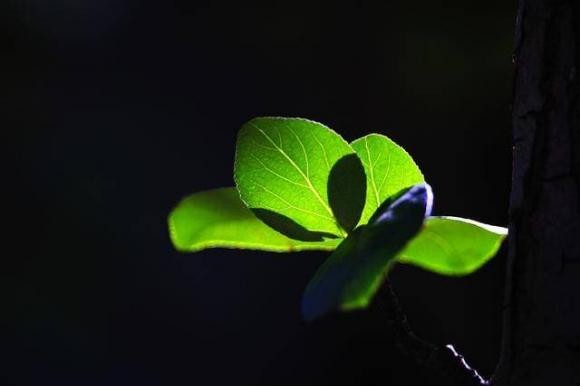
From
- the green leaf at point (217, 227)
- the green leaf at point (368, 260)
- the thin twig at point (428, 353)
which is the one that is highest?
the green leaf at point (368, 260)

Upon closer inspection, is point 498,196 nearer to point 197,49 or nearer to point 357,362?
point 357,362

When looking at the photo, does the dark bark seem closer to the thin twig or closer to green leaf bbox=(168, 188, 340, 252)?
the thin twig

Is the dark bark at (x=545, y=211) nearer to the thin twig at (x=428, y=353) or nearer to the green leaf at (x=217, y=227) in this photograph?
the thin twig at (x=428, y=353)

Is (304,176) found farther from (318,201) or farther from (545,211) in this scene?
(545,211)

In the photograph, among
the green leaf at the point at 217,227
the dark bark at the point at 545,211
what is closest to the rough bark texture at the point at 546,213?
the dark bark at the point at 545,211

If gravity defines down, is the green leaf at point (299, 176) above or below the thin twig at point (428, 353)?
above
